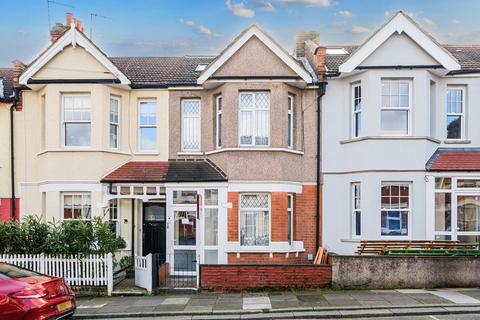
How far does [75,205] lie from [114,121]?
3.17 metres

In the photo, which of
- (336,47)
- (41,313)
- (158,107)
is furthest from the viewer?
(336,47)

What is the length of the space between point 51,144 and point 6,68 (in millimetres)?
5767

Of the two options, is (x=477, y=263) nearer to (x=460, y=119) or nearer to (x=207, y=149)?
(x=460, y=119)

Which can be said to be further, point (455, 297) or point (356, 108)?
point (356, 108)

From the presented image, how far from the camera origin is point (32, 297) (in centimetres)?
941

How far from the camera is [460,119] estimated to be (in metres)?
17.2

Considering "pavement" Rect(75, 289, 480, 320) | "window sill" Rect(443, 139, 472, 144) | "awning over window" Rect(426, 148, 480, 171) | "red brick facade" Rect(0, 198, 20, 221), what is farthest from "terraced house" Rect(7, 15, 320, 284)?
"window sill" Rect(443, 139, 472, 144)

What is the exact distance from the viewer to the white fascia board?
16469mm

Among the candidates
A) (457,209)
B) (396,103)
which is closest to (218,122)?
(396,103)

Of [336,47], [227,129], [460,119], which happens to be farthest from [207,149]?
[460,119]

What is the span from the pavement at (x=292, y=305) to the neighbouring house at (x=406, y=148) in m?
3.17

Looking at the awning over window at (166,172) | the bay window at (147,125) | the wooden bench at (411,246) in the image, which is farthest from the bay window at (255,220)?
the bay window at (147,125)

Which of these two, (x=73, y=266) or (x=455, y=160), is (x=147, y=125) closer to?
(x=73, y=266)

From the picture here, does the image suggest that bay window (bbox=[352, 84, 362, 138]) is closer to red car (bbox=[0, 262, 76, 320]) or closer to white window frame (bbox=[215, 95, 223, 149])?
white window frame (bbox=[215, 95, 223, 149])
